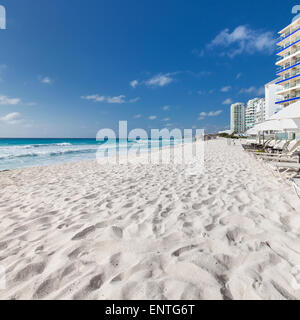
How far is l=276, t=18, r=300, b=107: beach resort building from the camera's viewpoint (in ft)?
84.7

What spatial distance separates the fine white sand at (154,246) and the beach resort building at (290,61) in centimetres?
3156

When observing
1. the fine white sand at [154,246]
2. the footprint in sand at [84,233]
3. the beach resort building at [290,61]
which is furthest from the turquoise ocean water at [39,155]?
the beach resort building at [290,61]

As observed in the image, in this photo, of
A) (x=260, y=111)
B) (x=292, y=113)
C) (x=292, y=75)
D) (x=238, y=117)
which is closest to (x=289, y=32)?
(x=292, y=75)

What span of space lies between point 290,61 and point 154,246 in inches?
1509

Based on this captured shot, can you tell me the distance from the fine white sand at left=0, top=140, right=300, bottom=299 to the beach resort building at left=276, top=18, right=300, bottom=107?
3156 cm

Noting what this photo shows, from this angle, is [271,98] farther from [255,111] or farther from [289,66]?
[255,111]

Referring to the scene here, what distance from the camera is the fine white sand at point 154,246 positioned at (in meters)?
1.42

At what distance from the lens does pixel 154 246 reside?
6.39 ft

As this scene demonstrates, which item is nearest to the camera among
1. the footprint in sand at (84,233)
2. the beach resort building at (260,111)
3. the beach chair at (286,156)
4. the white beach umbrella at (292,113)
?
the footprint in sand at (84,233)

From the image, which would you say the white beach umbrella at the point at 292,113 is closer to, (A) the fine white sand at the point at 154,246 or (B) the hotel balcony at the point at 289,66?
(A) the fine white sand at the point at 154,246

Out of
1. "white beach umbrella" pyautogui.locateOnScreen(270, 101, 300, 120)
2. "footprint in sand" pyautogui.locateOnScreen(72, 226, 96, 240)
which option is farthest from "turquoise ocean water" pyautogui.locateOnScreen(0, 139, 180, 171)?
"white beach umbrella" pyautogui.locateOnScreen(270, 101, 300, 120)

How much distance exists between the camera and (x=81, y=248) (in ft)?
6.35
